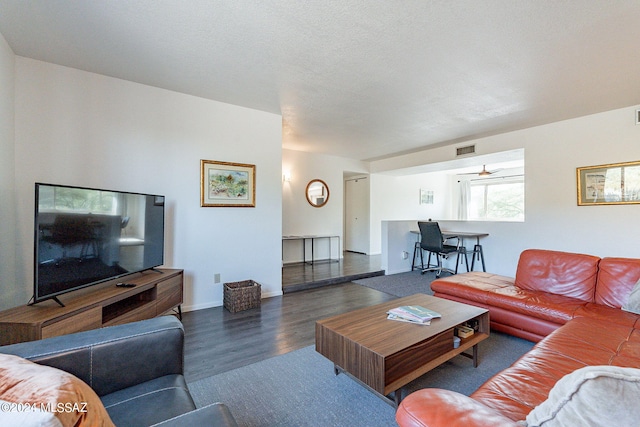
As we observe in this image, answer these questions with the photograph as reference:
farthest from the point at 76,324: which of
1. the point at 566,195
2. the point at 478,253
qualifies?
the point at 566,195

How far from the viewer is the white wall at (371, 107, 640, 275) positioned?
10.9ft

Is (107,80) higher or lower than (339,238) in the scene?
higher

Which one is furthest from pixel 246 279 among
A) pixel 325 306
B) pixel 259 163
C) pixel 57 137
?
pixel 57 137

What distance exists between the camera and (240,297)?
3.12 metres

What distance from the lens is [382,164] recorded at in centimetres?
648

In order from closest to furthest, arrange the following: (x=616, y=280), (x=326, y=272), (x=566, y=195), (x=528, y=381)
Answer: (x=528, y=381) → (x=616, y=280) → (x=566, y=195) → (x=326, y=272)

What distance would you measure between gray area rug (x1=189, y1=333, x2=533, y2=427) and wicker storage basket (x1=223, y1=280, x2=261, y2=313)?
115 cm

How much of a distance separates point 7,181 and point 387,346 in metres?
3.12

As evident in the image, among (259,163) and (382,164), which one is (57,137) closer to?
(259,163)

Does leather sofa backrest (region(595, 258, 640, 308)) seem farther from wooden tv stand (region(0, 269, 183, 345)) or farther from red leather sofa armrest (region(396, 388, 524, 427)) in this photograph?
wooden tv stand (region(0, 269, 183, 345))

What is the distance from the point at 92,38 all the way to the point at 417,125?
3.75 metres

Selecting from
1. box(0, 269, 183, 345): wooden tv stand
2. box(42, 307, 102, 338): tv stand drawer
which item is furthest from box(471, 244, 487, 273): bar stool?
box(42, 307, 102, 338): tv stand drawer

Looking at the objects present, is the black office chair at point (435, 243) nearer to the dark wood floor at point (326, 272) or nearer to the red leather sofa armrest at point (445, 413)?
the dark wood floor at point (326, 272)

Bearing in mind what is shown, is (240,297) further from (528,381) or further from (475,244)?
(475,244)
